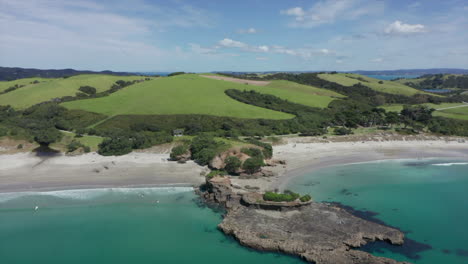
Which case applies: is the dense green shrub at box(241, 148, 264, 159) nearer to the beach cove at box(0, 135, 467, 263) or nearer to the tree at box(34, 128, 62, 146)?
the beach cove at box(0, 135, 467, 263)

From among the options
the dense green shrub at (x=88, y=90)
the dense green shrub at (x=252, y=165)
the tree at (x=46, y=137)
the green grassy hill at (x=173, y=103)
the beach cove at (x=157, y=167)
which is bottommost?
the beach cove at (x=157, y=167)

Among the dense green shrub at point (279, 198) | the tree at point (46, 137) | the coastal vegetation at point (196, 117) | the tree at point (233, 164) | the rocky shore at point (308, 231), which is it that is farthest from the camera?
the coastal vegetation at point (196, 117)

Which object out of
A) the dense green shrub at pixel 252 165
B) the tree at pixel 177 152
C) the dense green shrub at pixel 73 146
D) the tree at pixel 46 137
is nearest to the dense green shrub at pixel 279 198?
the dense green shrub at pixel 252 165

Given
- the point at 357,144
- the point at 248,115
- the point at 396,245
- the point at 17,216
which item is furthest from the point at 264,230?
the point at 248,115

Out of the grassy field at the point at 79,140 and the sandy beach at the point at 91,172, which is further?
the grassy field at the point at 79,140

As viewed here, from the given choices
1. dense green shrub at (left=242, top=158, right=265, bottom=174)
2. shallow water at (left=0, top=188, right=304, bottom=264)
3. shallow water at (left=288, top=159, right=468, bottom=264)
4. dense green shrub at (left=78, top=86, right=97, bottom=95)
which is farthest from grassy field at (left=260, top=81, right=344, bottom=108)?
shallow water at (left=0, top=188, right=304, bottom=264)

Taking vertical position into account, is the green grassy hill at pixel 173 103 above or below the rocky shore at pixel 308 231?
above

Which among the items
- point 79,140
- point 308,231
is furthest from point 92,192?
point 308,231

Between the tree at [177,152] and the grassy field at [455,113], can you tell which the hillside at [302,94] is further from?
the tree at [177,152]
